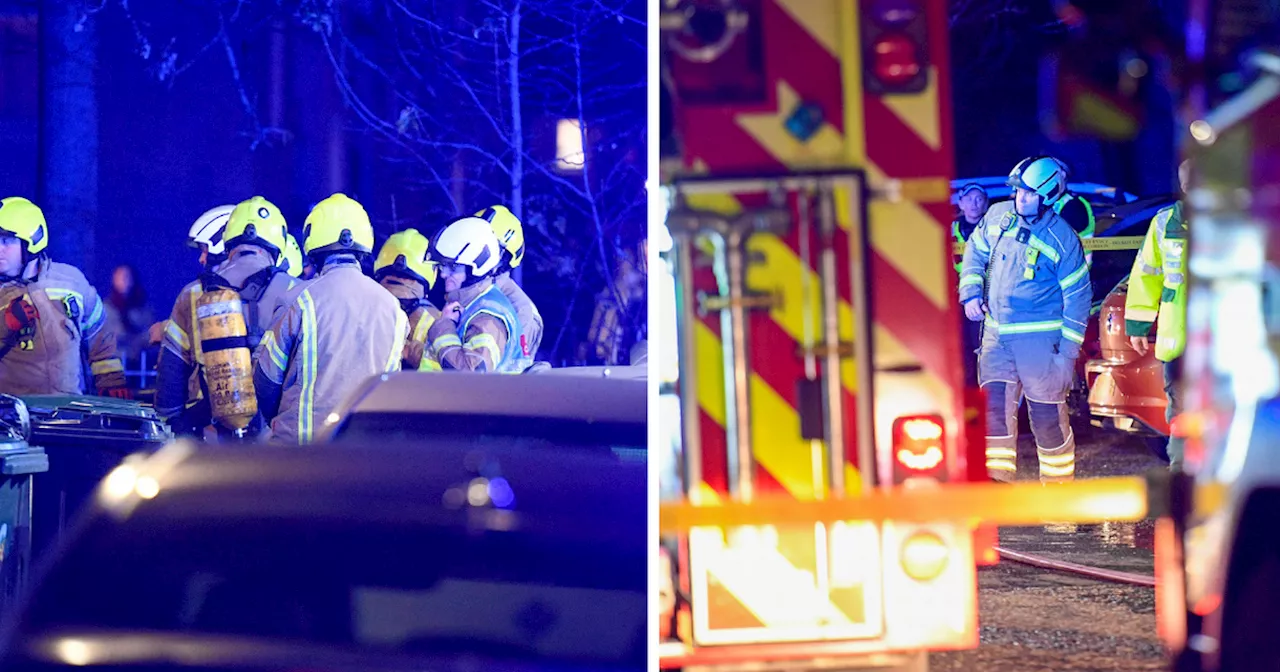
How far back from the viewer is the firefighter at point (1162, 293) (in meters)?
2.75

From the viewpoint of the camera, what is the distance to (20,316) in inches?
181

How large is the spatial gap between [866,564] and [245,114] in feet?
22.3

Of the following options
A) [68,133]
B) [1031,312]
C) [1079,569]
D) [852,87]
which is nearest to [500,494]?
[852,87]

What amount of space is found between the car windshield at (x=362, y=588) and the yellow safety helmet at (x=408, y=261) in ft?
8.78

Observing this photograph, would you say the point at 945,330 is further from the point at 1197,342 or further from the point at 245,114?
the point at 245,114

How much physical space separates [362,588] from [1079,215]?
346 cm

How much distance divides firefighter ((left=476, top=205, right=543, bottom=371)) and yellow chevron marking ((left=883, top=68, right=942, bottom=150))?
3.10m

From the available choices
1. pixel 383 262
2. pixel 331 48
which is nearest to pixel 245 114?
pixel 331 48

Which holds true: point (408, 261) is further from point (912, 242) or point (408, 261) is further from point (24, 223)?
point (912, 242)

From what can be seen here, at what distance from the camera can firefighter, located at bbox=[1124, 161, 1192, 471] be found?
2.75 m

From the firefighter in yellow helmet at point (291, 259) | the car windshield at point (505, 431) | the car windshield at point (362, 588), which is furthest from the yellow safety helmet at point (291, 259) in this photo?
the car windshield at point (362, 588)

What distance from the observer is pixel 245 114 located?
7.79m

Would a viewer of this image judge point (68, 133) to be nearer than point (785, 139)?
No

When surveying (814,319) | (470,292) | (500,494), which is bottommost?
(500,494)
